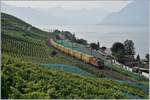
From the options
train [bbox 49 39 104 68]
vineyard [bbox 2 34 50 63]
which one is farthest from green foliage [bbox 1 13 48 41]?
train [bbox 49 39 104 68]

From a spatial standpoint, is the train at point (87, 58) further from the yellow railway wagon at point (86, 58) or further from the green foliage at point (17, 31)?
the green foliage at point (17, 31)

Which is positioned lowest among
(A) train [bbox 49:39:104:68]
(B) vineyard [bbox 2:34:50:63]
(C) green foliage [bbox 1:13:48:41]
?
(A) train [bbox 49:39:104:68]

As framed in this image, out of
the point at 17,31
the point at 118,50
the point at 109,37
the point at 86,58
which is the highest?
the point at 109,37

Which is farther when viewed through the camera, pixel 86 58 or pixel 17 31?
pixel 17 31

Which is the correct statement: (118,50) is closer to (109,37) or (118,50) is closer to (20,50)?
(20,50)

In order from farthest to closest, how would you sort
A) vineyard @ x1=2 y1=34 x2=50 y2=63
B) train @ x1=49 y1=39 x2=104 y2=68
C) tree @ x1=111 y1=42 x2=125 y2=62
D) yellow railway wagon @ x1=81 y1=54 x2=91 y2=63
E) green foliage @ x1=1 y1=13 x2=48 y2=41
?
1. tree @ x1=111 y1=42 x2=125 y2=62
2. green foliage @ x1=1 y1=13 x2=48 y2=41
3. yellow railway wagon @ x1=81 y1=54 x2=91 y2=63
4. train @ x1=49 y1=39 x2=104 y2=68
5. vineyard @ x1=2 y1=34 x2=50 y2=63

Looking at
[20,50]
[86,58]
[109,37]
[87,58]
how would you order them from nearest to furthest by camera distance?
[20,50]
[87,58]
[86,58]
[109,37]

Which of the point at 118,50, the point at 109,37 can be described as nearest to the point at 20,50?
the point at 118,50

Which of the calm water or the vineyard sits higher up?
the calm water

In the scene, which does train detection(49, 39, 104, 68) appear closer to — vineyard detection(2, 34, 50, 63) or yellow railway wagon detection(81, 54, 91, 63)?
yellow railway wagon detection(81, 54, 91, 63)

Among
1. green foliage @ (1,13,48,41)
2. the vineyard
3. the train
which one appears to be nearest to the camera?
the vineyard

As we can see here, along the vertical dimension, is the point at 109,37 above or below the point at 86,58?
above

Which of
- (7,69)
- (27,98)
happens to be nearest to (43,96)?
(27,98)

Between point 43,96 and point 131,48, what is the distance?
4972 cm
